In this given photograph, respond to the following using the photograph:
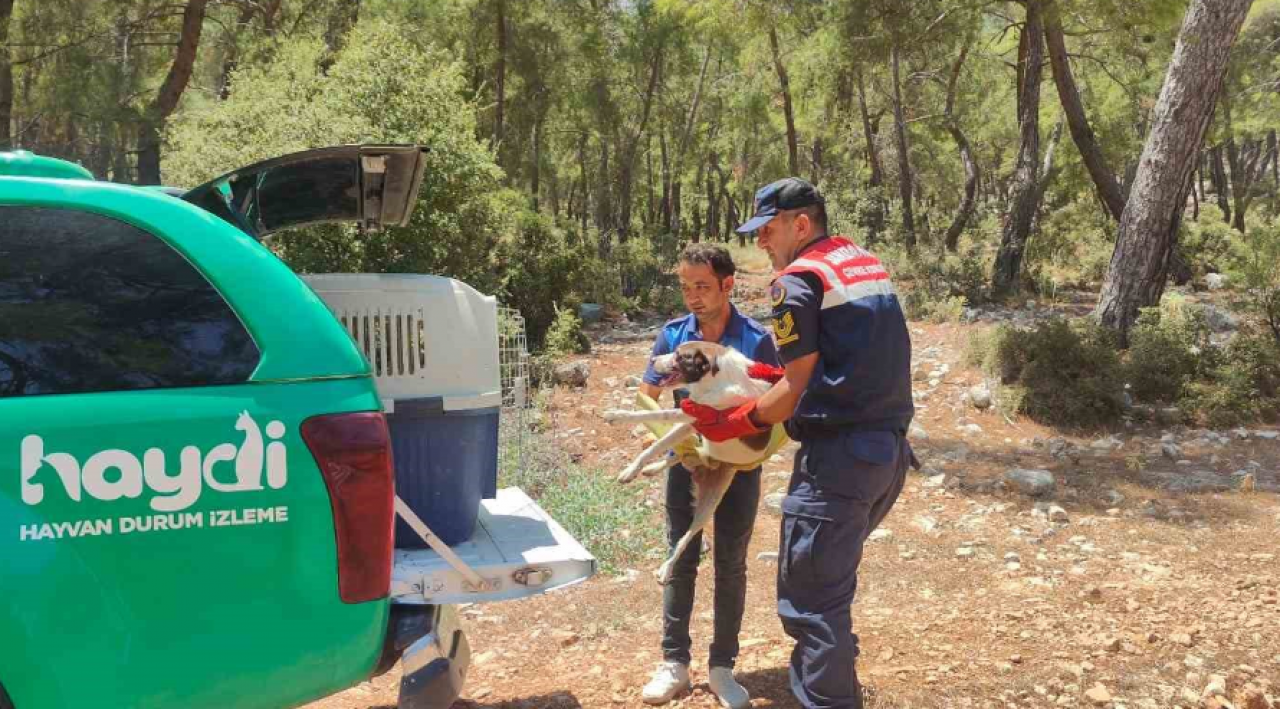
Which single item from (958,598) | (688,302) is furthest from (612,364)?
(688,302)

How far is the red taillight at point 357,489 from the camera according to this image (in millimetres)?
2127

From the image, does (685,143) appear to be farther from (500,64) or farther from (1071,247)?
(1071,247)

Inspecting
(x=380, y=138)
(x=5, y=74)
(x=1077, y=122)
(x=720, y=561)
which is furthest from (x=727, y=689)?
(x=5, y=74)

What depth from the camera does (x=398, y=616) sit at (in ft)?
7.97

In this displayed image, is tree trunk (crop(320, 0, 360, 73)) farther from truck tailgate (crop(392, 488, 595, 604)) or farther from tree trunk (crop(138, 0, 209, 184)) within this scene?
truck tailgate (crop(392, 488, 595, 604))

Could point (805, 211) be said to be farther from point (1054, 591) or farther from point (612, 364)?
point (612, 364)

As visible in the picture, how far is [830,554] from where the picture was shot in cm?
284

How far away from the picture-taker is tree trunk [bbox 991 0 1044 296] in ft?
46.6

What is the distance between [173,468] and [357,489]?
0.36 m

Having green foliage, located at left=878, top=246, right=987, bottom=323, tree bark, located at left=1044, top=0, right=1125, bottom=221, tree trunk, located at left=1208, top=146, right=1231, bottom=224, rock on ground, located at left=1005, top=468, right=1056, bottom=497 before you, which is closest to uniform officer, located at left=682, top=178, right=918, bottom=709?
rock on ground, located at left=1005, top=468, right=1056, bottom=497

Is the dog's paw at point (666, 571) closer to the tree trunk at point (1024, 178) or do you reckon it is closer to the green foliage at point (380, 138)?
the green foliage at point (380, 138)

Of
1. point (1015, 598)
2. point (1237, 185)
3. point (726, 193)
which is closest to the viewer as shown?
point (1015, 598)

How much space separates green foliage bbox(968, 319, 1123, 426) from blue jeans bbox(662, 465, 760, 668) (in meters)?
5.97

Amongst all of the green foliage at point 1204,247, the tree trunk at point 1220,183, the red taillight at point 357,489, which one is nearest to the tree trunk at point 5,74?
the red taillight at point 357,489
